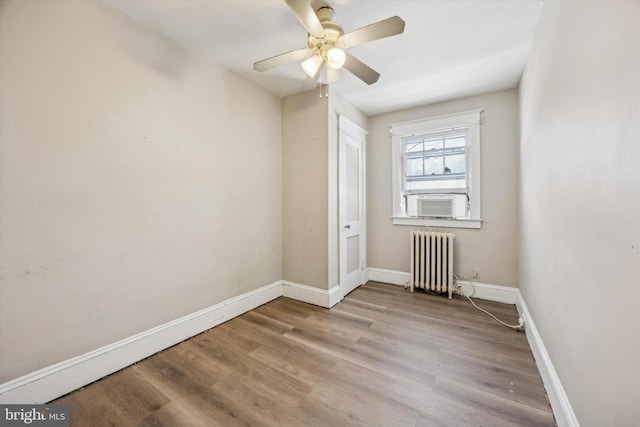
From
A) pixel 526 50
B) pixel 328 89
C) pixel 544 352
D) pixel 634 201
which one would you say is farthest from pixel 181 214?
pixel 526 50

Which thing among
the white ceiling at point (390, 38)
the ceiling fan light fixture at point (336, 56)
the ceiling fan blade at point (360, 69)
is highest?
the white ceiling at point (390, 38)

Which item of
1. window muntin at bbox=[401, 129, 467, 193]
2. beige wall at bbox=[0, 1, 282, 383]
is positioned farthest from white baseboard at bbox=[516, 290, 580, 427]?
beige wall at bbox=[0, 1, 282, 383]

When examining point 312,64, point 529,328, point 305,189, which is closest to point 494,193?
point 529,328

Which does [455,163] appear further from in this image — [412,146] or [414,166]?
[412,146]

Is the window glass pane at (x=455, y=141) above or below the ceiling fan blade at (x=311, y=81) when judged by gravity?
below

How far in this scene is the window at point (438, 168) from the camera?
3.28m

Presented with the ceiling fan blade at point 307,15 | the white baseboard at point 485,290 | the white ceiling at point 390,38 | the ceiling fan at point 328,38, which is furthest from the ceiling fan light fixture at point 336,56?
the white baseboard at point 485,290

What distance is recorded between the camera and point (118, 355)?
1.84 m

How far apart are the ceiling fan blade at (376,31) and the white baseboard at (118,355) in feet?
8.06

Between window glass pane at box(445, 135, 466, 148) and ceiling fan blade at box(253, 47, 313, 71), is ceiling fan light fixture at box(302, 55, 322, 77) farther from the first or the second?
window glass pane at box(445, 135, 466, 148)

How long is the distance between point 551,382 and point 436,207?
7.44ft

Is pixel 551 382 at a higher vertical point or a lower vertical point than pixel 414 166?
lower

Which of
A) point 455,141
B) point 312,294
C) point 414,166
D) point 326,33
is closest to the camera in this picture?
point 326,33
